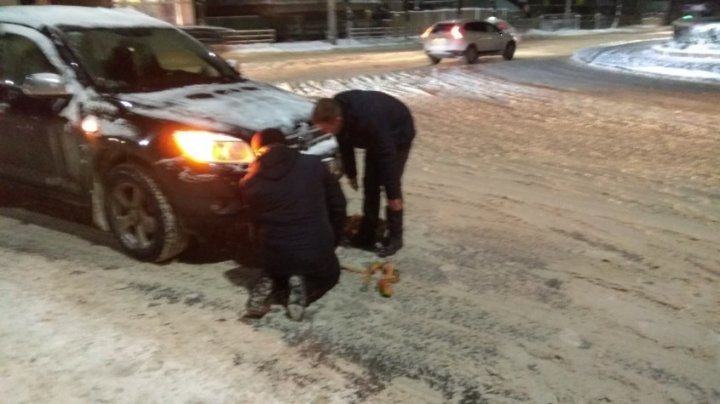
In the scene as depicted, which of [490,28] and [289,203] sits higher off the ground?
[490,28]

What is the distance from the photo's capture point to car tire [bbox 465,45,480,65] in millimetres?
20938

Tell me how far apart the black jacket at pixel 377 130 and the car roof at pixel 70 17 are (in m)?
2.23

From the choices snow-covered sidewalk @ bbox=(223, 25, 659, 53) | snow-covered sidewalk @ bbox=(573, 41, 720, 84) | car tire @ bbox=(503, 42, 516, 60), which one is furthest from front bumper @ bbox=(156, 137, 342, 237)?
snow-covered sidewalk @ bbox=(223, 25, 659, 53)

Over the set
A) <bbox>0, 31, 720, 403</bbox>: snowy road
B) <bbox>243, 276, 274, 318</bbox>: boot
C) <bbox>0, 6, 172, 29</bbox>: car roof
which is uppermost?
<bbox>0, 6, 172, 29</bbox>: car roof

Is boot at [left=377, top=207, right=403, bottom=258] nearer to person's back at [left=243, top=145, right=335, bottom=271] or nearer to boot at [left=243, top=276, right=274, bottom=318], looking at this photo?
person's back at [left=243, top=145, right=335, bottom=271]

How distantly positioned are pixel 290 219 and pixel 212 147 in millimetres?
870

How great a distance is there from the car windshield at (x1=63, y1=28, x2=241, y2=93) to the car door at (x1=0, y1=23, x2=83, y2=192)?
0.24 meters

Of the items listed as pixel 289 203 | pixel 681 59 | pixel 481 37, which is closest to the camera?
pixel 289 203

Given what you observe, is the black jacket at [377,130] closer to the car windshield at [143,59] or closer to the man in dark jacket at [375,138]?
the man in dark jacket at [375,138]

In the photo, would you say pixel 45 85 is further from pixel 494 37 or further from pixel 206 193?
pixel 494 37

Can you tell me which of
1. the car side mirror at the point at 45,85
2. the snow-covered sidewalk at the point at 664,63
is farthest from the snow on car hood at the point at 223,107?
the snow-covered sidewalk at the point at 664,63

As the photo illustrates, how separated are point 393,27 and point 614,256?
111 ft

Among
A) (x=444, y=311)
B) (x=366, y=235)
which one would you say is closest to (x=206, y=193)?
(x=366, y=235)

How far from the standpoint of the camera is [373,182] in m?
4.76
